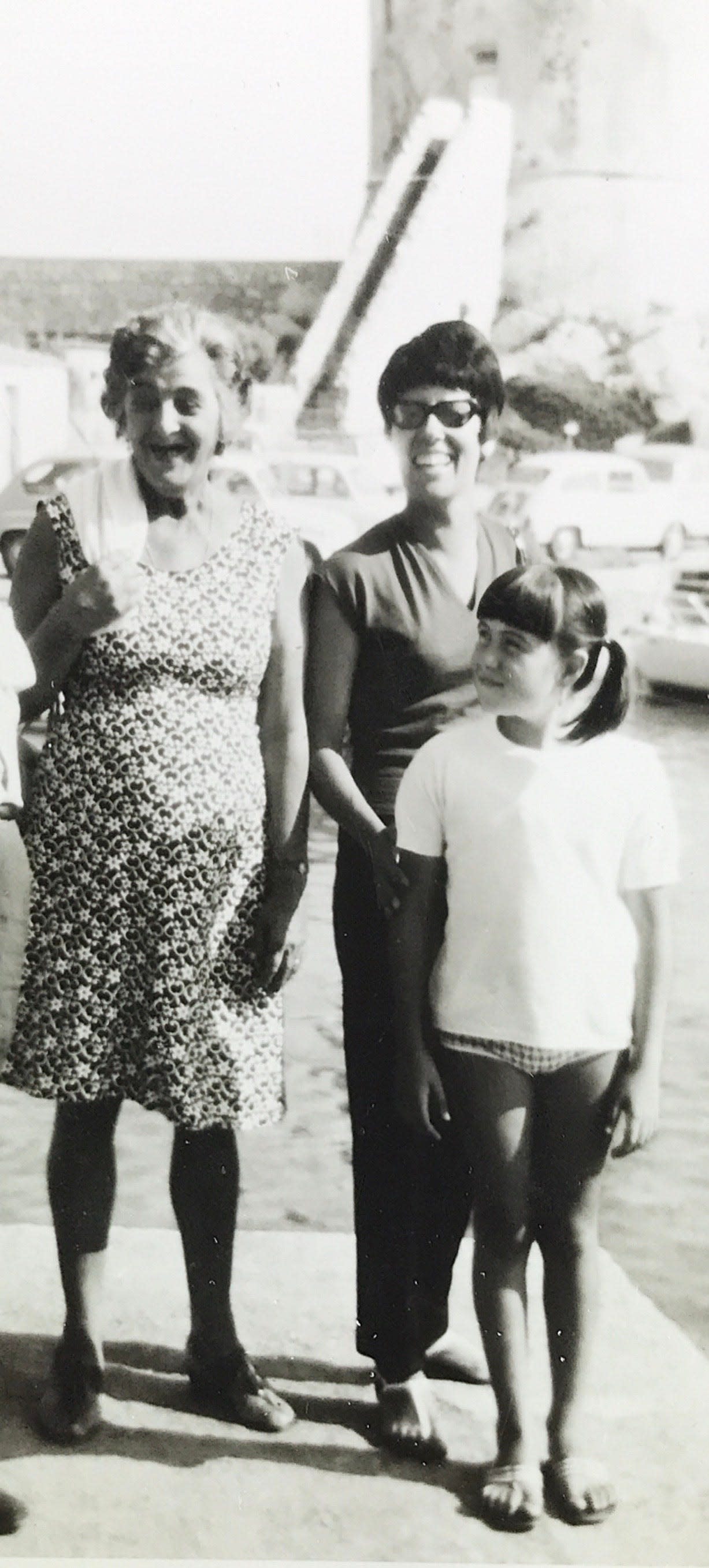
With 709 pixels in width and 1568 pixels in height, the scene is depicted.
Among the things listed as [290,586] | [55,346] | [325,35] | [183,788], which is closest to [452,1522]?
[183,788]

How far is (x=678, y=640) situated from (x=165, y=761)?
102 cm

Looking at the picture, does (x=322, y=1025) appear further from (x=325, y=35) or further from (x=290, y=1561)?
(x=325, y=35)

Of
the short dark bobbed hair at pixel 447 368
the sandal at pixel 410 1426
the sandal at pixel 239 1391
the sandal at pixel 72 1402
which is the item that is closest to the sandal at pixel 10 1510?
the sandal at pixel 72 1402

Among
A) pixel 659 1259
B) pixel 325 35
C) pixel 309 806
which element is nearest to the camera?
pixel 309 806

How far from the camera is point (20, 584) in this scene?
2.43 metres

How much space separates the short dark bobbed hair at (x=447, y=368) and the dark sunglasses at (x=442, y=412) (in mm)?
14

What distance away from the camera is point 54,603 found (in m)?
2.41

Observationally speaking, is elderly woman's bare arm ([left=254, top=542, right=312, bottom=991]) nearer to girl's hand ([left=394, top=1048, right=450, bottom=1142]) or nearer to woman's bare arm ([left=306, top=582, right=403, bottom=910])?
woman's bare arm ([left=306, top=582, right=403, bottom=910])

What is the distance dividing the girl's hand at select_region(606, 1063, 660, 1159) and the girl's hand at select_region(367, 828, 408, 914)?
0.46 metres

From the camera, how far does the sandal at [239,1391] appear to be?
262 cm

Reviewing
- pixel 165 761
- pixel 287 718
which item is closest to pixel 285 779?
pixel 287 718

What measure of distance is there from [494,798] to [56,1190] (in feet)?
3.35

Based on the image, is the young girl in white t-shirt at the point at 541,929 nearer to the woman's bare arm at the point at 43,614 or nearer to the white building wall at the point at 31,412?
the woman's bare arm at the point at 43,614

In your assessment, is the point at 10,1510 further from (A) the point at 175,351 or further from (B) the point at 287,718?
(A) the point at 175,351
